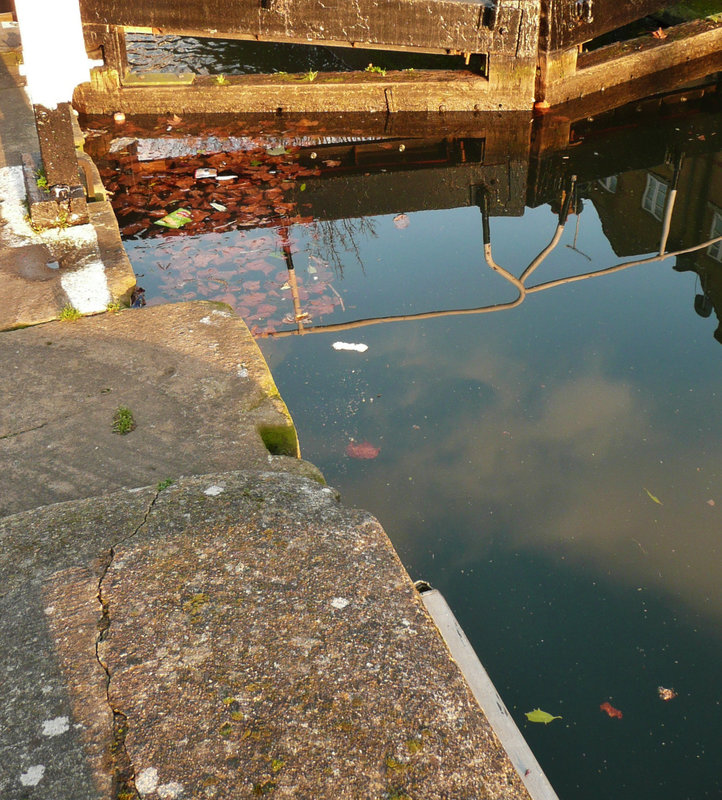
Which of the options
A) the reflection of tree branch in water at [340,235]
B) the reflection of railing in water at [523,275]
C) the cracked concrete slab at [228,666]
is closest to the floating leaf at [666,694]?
the cracked concrete slab at [228,666]

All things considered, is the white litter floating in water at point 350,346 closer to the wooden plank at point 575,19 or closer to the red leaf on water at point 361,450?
the red leaf on water at point 361,450

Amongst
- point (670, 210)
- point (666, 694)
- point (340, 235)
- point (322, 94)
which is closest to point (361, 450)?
point (666, 694)

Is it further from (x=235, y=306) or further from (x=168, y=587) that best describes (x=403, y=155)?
(x=168, y=587)

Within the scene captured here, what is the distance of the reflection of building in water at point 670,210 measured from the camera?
6.61m

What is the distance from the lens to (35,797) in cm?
189

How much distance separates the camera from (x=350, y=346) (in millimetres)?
5277

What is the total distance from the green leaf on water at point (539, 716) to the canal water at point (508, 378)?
0.02 m

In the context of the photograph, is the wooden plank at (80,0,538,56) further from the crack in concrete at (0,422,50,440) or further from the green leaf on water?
the green leaf on water

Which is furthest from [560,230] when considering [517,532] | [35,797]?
[35,797]

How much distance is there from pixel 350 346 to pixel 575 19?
5.40m

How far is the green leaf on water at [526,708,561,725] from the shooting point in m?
3.16

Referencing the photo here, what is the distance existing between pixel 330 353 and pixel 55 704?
3.37 metres

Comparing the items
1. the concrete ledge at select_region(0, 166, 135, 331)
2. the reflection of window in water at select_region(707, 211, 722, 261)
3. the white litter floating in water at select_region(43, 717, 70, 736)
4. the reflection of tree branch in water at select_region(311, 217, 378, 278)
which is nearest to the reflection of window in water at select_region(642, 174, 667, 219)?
the reflection of window in water at select_region(707, 211, 722, 261)

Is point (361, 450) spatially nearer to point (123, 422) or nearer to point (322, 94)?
point (123, 422)
